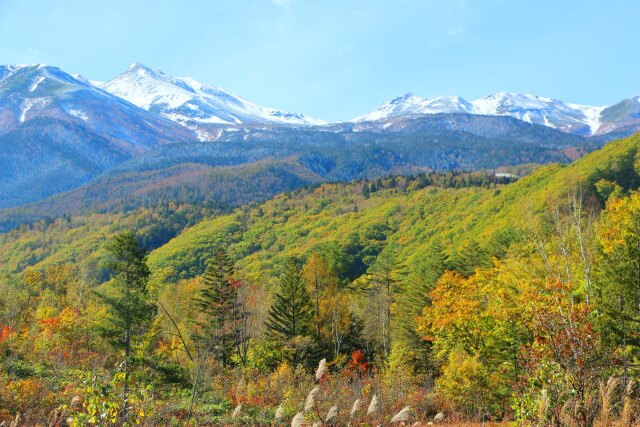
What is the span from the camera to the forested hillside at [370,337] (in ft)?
37.7

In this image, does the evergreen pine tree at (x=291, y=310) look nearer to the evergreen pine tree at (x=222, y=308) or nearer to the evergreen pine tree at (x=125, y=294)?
the evergreen pine tree at (x=222, y=308)

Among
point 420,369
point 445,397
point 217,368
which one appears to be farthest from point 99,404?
point 420,369

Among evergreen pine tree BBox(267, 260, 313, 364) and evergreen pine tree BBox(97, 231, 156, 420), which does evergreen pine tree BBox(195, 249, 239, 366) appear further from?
evergreen pine tree BBox(97, 231, 156, 420)

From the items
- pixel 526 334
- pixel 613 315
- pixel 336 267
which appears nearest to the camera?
pixel 613 315

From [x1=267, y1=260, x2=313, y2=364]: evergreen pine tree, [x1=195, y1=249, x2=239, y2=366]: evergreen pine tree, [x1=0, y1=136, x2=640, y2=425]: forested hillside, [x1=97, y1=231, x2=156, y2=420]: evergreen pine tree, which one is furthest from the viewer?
[x1=267, y1=260, x2=313, y2=364]: evergreen pine tree

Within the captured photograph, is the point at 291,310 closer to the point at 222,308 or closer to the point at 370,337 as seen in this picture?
the point at 222,308

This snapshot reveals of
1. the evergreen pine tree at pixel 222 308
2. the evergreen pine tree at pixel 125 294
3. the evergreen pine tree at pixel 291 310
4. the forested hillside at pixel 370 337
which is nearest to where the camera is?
the forested hillside at pixel 370 337

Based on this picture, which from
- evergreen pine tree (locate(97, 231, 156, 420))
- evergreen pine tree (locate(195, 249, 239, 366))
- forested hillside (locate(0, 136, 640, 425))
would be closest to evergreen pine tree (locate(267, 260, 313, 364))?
forested hillside (locate(0, 136, 640, 425))

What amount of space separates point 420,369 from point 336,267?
3935 cm

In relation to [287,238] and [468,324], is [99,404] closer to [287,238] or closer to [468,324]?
[468,324]

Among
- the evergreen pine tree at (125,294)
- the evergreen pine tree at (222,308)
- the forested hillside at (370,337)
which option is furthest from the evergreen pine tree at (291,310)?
the evergreen pine tree at (125,294)

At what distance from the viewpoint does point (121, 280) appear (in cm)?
3141

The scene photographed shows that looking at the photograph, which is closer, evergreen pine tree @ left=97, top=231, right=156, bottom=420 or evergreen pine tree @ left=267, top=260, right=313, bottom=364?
evergreen pine tree @ left=97, top=231, right=156, bottom=420

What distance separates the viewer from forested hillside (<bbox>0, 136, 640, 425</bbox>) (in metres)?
11.5
